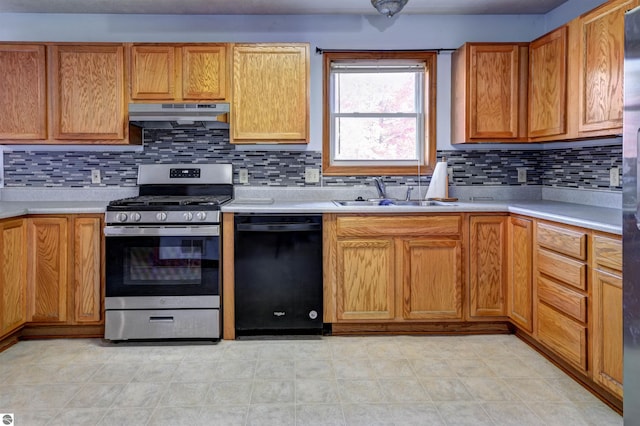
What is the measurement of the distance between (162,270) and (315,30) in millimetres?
2073

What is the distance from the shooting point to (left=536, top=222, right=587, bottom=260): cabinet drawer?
241 centimetres

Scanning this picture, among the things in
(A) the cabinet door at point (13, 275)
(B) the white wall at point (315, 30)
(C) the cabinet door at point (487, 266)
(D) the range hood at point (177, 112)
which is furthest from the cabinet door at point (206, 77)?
(C) the cabinet door at point (487, 266)

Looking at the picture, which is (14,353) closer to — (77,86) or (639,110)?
(77,86)

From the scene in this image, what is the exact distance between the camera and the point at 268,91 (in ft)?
11.3

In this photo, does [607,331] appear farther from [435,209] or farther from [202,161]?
[202,161]

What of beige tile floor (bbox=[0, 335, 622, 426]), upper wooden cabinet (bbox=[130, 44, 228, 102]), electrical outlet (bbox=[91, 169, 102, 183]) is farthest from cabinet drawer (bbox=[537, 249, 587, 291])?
electrical outlet (bbox=[91, 169, 102, 183])

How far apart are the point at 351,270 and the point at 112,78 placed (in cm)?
208

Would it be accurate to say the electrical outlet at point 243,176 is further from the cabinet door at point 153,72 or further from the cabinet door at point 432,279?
the cabinet door at point 432,279

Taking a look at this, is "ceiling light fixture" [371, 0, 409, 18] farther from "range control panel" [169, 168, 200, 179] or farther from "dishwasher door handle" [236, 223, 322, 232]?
"range control panel" [169, 168, 200, 179]

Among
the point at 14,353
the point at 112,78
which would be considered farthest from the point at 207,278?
the point at 112,78

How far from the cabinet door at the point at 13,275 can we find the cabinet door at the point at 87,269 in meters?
0.30

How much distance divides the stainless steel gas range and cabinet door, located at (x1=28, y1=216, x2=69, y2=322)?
0.29 metres

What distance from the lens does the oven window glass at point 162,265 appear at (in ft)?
10.3

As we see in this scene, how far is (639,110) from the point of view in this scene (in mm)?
1727
